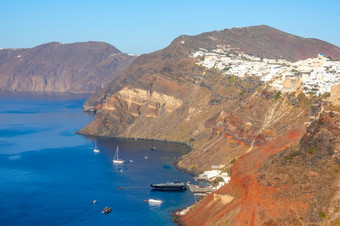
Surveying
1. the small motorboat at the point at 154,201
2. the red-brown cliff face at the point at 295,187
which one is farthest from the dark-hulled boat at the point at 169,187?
the red-brown cliff face at the point at 295,187

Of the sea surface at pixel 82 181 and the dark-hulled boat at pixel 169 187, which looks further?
the dark-hulled boat at pixel 169 187

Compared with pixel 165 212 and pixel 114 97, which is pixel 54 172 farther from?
pixel 114 97

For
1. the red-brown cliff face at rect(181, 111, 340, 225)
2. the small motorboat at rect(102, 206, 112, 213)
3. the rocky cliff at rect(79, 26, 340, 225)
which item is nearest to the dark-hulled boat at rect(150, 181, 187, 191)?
the rocky cliff at rect(79, 26, 340, 225)

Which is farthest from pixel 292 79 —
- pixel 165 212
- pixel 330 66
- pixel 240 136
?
pixel 165 212

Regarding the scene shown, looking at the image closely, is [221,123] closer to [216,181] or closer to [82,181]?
[216,181]

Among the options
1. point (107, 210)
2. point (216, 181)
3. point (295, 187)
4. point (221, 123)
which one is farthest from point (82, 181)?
point (295, 187)

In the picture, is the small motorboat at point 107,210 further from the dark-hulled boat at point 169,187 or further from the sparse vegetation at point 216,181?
the sparse vegetation at point 216,181
